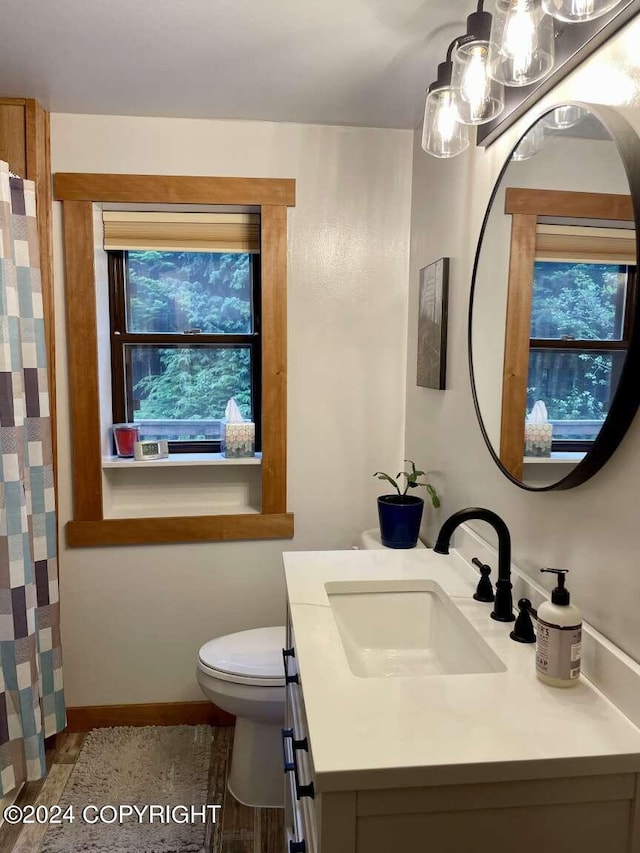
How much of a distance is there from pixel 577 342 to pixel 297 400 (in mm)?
1410

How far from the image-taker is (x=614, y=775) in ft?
2.96

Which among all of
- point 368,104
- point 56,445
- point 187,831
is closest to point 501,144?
point 368,104

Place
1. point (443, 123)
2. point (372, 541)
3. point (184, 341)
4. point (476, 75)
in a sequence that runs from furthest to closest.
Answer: point (184, 341), point (372, 541), point (443, 123), point (476, 75)

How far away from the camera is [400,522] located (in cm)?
199

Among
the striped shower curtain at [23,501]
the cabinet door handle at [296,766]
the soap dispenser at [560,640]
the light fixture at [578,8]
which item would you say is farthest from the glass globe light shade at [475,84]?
the striped shower curtain at [23,501]

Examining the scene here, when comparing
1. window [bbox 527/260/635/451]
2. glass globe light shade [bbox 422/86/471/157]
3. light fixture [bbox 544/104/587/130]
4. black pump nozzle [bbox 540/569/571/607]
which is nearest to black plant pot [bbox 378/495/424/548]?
window [bbox 527/260/635/451]

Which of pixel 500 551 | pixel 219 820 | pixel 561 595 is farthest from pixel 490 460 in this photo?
pixel 219 820

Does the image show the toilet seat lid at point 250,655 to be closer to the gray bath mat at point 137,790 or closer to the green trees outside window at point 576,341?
the gray bath mat at point 137,790

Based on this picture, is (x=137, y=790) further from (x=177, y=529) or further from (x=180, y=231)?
(x=180, y=231)

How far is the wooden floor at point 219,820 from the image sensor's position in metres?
1.88

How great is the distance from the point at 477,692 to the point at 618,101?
1019 millimetres

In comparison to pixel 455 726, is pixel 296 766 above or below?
below

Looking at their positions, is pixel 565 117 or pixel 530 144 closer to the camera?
pixel 565 117

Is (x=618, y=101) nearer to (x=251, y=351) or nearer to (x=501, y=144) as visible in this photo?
(x=501, y=144)
